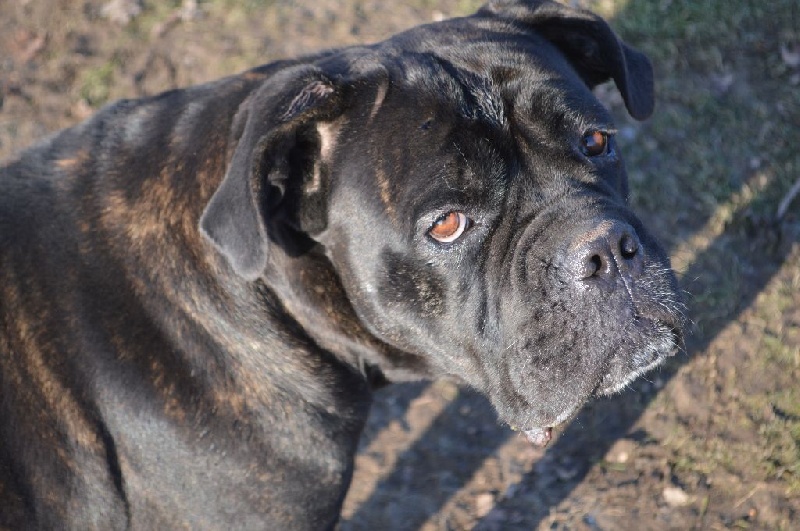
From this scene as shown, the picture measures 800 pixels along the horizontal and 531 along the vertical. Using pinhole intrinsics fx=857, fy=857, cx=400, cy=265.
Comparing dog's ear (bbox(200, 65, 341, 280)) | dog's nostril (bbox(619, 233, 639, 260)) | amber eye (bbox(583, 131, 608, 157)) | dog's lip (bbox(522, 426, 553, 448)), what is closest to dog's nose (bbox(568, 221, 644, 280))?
dog's nostril (bbox(619, 233, 639, 260))

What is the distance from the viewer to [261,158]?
2764 millimetres

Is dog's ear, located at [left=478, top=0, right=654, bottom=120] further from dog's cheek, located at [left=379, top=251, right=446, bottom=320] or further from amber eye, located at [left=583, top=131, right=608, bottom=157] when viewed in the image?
dog's cheek, located at [left=379, top=251, right=446, bottom=320]

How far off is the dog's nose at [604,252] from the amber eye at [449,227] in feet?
1.23

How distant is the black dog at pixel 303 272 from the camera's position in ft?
9.40

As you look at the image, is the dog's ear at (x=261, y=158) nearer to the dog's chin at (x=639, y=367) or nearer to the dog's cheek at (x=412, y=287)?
the dog's cheek at (x=412, y=287)

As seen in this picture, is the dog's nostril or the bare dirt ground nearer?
the dog's nostril

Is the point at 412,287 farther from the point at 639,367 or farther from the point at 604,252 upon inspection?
the point at 639,367

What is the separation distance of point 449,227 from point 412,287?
0.90 feet

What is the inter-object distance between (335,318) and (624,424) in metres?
2.08

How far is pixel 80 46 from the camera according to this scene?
21.2 feet

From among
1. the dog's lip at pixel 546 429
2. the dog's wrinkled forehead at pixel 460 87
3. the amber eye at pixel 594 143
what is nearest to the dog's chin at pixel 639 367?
the dog's lip at pixel 546 429

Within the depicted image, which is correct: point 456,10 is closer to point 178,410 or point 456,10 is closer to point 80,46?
point 80,46

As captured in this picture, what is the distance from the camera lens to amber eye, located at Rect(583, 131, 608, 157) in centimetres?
312

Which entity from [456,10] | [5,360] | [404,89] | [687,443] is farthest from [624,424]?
[456,10]
